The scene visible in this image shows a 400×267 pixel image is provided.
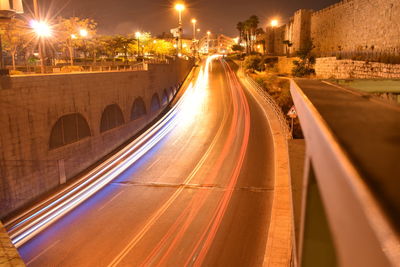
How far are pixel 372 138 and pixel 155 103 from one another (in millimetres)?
34210

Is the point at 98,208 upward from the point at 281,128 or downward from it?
downward

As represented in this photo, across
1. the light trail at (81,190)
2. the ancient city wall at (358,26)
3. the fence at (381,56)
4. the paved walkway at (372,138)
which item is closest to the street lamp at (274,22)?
the ancient city wall at (358,26)

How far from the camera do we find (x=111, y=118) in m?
27.0

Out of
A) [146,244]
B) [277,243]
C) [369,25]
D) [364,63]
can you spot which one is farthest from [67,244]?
[369,25]

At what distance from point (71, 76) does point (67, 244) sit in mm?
11807

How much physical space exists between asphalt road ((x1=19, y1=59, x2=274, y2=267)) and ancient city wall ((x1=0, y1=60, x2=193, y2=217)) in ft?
10.9

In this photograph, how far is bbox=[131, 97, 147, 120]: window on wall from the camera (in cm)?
3123

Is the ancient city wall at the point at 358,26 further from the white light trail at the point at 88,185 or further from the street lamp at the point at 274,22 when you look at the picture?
the street lamp at the point at 274,22

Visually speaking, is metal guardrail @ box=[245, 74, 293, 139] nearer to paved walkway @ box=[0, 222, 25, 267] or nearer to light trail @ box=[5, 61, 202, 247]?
light trail @ box=[5, 61, 202, 247]

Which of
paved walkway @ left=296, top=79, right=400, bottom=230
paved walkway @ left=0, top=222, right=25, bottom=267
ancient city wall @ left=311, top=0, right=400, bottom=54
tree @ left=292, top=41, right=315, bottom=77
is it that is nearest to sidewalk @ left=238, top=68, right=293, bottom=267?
paved walkway @ left=296, top=79, right=400, bottom=230

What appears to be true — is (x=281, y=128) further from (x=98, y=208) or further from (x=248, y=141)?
(x=98, y=208)

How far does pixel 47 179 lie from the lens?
19.4 m

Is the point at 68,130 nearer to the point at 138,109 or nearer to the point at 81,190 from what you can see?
the point at 81,190

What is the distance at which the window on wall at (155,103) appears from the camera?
36.3 m
